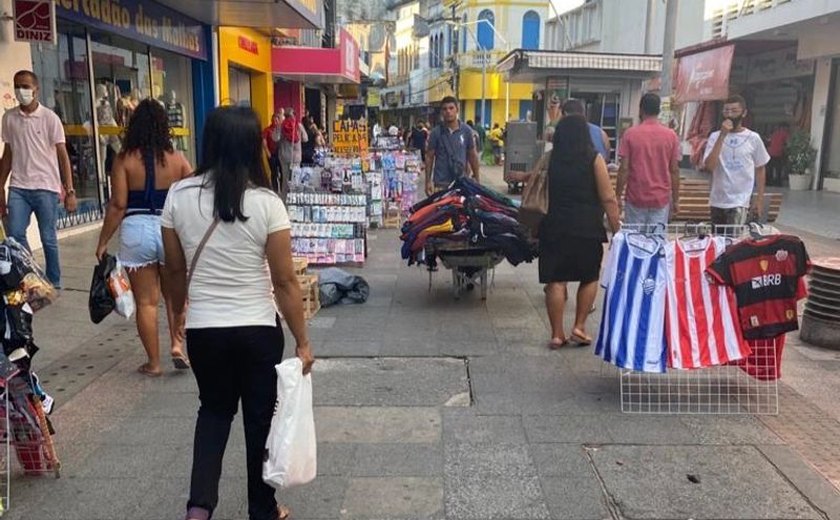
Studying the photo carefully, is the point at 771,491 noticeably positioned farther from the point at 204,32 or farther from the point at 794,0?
the point at 794,0

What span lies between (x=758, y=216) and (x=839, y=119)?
13.1m

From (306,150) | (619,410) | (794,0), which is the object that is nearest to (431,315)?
(619,410)

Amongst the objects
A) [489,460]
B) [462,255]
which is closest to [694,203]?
[462,255]

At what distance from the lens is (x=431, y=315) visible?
641 cm

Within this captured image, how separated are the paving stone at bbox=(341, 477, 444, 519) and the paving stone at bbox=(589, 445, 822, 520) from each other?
832 mm

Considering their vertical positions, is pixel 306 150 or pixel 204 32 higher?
pixel 204 32

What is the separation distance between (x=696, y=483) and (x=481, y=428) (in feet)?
3.79

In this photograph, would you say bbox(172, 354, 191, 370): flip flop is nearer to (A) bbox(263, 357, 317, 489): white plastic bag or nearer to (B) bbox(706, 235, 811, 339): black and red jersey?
(A) bbox(263, 357, 317, 489): white plastic bag

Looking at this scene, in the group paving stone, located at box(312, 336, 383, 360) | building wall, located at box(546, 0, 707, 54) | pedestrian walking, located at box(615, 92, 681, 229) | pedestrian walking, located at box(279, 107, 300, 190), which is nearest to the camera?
paving stone, located at box(312, 336, 383, 360)

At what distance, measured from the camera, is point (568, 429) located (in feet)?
13.2

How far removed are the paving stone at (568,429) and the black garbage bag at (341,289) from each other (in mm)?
2980

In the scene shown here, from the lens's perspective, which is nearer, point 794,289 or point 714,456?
point 714,456

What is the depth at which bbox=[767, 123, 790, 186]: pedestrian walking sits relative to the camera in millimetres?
19344

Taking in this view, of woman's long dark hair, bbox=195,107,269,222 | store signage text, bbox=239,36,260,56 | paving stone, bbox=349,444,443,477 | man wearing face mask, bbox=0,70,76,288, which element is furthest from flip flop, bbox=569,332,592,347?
store signage text, bbox=239,36,260,56
